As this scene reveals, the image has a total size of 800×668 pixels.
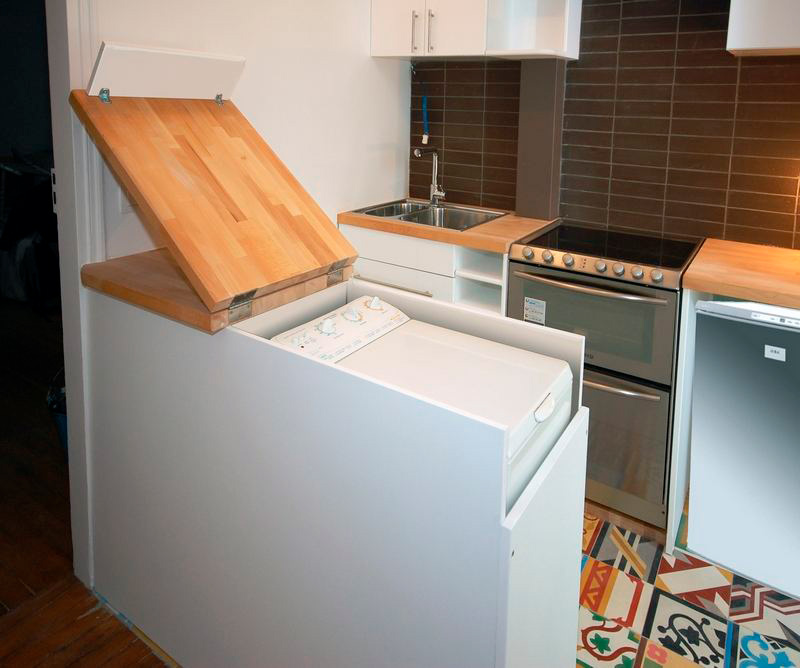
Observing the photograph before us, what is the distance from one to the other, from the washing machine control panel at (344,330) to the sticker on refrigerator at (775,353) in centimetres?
118

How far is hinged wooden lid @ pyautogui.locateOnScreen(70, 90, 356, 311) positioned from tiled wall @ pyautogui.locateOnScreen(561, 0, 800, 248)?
1662 mm

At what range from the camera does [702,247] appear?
2783 mm

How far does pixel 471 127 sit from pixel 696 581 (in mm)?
2310

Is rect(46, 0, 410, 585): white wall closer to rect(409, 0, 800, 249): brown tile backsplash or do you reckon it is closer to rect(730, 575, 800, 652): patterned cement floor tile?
rect(409, 0, 800, 249): brown tile backsplash

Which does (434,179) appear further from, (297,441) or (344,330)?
(297,441)

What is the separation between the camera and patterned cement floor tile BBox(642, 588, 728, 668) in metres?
2.15

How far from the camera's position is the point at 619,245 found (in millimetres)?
2840

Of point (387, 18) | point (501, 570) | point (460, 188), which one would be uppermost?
point (387, 18)

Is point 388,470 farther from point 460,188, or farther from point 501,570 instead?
point 460,188

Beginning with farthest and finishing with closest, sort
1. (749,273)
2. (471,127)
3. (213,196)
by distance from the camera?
1. (471,127)
2. (749,273)
3. (213,196)

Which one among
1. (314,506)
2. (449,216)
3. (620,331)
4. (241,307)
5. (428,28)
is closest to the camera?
(314,506)

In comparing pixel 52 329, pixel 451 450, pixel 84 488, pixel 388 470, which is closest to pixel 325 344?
pixel 388 470

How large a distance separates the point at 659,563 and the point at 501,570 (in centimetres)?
158

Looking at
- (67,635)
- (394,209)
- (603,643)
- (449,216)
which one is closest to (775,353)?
(603,643)
